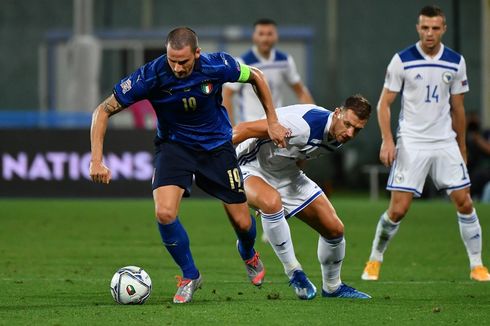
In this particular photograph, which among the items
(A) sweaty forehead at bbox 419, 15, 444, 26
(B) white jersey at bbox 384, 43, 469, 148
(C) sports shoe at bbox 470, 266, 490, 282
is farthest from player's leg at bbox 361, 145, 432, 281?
(A) sweaty forehead at bbox 419, 15, 444, 26

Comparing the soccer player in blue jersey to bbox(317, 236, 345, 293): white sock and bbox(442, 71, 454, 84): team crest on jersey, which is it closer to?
bbox(317, 236, 345, 293): white sock

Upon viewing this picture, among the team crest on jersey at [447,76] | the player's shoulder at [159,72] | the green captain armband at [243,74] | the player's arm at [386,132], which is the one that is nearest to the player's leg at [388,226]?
the player's arm at [386,132]

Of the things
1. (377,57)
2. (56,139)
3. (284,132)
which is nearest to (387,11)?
(377,57)

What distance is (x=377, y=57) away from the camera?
3044cm

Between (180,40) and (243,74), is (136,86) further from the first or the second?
(243,74)

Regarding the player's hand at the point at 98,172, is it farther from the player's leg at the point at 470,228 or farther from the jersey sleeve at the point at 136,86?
the player's leg at the point at 470,228

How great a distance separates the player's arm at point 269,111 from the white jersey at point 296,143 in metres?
0.15

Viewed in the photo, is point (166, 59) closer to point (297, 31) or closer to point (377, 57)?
point (297, 31)

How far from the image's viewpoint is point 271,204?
29.8 feet

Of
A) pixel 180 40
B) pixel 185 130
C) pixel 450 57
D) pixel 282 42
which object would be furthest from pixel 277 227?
pixel 282 42

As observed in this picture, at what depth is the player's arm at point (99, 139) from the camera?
8359 millimetres

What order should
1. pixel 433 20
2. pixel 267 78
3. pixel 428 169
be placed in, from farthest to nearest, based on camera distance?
pixel 267 78 → pixel 428 169 → pixel 433 20

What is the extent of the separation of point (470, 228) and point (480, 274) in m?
0.41

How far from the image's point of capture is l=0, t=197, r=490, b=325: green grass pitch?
8.10 m
